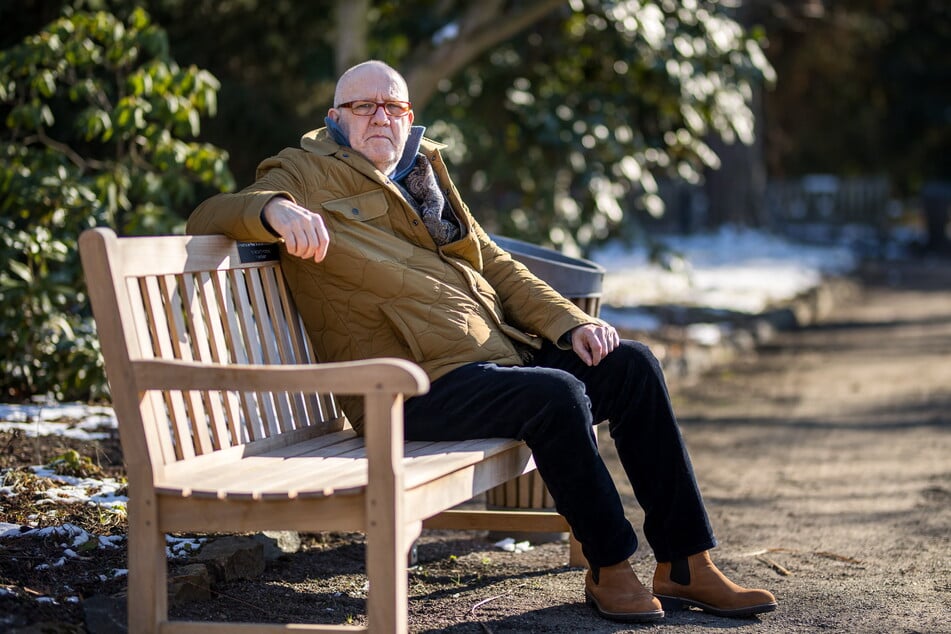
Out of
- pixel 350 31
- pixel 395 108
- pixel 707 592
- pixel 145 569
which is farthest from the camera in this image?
pixel 350 31

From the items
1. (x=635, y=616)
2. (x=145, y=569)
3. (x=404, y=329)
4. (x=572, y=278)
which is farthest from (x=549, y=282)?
(x=145, y=569)

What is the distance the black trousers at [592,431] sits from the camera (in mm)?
3312

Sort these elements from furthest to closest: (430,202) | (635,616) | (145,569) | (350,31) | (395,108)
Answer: (350,31) → (430,202) → (395,108) → (635,616) → (145,569)

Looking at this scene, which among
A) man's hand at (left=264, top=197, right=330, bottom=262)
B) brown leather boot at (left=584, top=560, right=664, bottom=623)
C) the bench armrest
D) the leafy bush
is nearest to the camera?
the bench armrest

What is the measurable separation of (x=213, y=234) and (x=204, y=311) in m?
0.21

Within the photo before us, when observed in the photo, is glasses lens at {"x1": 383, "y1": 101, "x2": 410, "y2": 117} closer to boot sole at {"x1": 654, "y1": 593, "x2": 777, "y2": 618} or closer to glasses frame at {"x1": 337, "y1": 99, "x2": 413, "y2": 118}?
glasses frame at {"x1": 337, "y1": 99, "x2": 413, "y2": 118}

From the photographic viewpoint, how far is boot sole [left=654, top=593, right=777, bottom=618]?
3.55 metres

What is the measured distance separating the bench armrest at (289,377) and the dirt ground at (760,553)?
2.43ft

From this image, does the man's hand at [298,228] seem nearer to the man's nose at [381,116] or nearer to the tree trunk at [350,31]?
the man's nose at [381,116]

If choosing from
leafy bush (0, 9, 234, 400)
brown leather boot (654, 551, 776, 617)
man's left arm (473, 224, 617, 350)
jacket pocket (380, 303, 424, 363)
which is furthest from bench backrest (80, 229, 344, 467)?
leafy bush (0, 9, 234, 400)

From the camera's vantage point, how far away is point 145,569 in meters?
2.92

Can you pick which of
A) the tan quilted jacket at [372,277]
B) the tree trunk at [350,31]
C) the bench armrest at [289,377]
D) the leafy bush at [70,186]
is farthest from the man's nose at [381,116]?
Answer: the tree trunk at [350,31]

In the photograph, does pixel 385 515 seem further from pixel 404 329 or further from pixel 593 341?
pixel 593 341

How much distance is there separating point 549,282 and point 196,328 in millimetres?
1480
